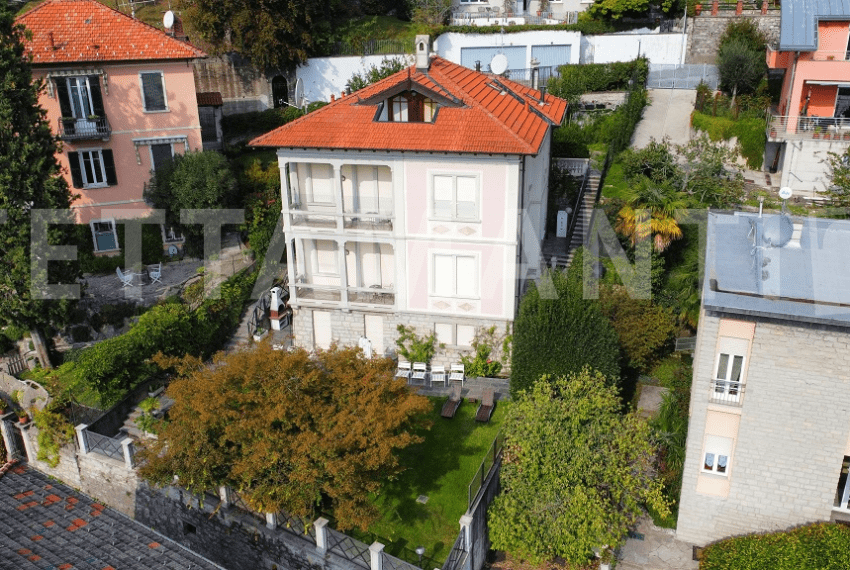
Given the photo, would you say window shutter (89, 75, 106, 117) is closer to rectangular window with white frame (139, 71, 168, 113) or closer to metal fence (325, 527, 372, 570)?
rectangular window with white frame (139, 71, 168, 113)

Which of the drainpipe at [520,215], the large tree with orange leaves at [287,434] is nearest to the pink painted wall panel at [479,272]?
the drainpipe at [520,215]

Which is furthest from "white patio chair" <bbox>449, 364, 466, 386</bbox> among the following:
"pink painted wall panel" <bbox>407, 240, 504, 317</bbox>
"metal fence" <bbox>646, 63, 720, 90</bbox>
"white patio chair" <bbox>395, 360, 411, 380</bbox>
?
"metal fence" <bbox>646, 63, 720, 90</bbox>

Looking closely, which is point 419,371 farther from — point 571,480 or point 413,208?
point 571,480

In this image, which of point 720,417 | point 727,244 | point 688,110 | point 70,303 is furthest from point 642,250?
point 70,303

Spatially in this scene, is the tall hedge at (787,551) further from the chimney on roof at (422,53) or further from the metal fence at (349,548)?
the chimney on roof at (422,53)

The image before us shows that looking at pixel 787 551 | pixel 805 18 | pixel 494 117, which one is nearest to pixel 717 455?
pixel 787 551

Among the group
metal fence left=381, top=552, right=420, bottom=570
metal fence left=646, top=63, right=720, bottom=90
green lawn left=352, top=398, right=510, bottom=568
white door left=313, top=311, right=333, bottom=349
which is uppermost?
metal fence left=646, top=63, right=720, bottom=90

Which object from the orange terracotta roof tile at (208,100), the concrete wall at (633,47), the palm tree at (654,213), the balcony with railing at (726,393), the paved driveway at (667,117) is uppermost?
the concrete wall at (633,47)
